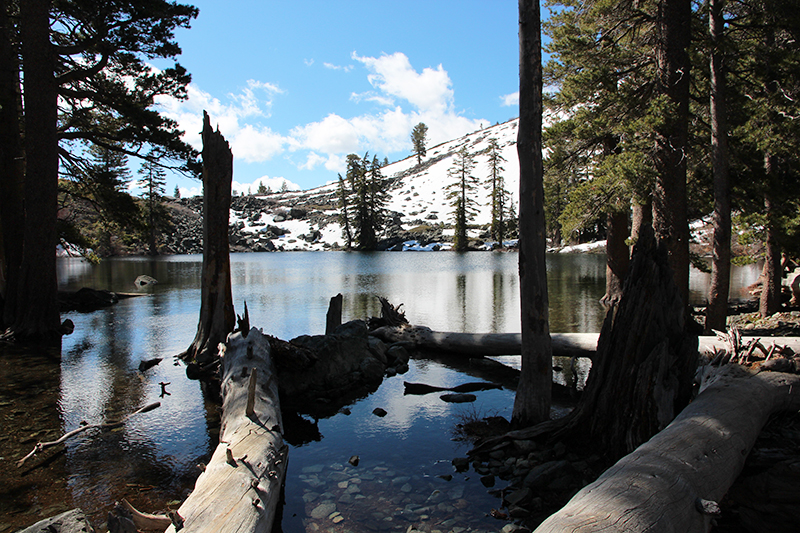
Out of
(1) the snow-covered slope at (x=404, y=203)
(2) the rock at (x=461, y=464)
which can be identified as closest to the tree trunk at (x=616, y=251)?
(2) the rock at (x=461, y=464)

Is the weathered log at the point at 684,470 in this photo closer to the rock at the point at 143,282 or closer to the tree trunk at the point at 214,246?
the tree trunk at the point at 214,246

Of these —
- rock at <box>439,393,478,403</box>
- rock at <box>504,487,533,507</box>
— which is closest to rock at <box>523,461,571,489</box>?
rock at <box>504,487,533,507</box>

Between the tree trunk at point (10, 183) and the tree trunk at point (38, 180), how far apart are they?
1053 millimetres

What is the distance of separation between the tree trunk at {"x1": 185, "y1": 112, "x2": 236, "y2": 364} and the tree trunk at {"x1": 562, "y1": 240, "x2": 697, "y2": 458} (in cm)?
761

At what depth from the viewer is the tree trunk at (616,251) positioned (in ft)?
56.7

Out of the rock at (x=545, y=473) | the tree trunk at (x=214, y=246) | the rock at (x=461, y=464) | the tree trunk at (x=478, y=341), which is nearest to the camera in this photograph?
the rock at (x=545, y=473)

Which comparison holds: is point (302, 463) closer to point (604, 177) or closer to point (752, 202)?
point (604, 177)

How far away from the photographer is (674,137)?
10617 mm

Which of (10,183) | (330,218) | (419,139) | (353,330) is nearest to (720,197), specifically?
(353,330)

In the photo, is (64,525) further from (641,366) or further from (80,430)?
(641,366)

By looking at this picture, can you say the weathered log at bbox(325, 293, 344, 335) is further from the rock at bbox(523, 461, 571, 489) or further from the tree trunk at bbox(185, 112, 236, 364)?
the rock at bbox(523, 461, 571, 489)

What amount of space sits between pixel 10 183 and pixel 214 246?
7.45 meters

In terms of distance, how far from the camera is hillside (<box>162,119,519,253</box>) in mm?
78938

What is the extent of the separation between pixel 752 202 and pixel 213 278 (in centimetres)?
1353
